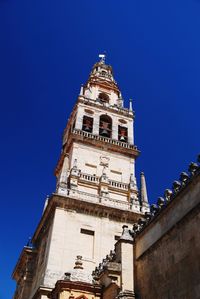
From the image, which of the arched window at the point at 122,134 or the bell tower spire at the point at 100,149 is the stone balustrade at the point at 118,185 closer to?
the bell tower spire at the point at 100,149

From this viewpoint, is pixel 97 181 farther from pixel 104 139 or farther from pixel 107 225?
pixel 104 139

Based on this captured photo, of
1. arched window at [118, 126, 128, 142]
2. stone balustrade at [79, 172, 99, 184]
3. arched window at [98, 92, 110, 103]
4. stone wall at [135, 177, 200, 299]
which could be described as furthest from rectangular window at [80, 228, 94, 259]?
arched window at [98, 92, 110, 103]

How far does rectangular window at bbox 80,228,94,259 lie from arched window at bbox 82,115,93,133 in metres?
12.1

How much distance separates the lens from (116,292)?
52.7 ft

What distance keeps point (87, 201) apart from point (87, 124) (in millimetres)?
11020

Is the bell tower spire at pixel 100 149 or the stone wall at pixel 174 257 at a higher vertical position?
the bell tower spire at pixel 100 149

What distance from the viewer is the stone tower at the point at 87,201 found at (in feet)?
80.3

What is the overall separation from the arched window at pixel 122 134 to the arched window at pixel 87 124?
306 centimetres

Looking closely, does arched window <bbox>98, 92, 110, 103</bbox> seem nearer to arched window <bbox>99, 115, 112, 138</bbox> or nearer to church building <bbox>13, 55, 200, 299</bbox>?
church building <bbox>13, 55, 200, 299</bbox>

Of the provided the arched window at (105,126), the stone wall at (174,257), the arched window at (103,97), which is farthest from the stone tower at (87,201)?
the stone wall at (174,257)

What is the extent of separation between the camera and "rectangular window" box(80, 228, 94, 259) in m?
24.8

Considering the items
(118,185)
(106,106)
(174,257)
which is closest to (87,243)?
(118,185)

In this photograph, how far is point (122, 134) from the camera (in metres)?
36.4

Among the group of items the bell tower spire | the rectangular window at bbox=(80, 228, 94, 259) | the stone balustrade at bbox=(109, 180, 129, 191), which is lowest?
the rectangular window at bbox=(80, 228, 94, 259)
